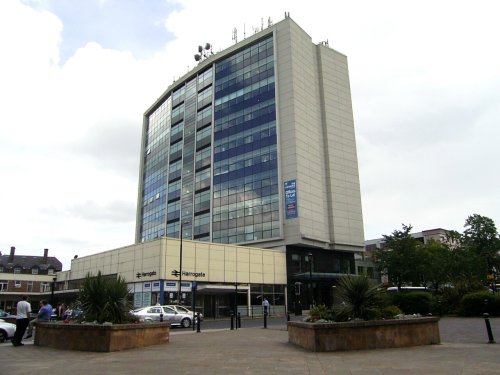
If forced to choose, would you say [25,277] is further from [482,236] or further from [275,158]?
[482,236]

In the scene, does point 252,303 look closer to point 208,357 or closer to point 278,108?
point 278,108

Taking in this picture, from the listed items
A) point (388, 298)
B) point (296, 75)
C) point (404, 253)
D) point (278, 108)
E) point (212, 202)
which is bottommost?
point (388, 298)

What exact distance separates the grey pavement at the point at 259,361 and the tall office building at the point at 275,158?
41528 mm

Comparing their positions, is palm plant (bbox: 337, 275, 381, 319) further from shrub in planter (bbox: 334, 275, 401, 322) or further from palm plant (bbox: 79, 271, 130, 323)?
palm plant (bbox: 79, 271, 130, 323)

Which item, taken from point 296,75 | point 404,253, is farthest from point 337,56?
point 404,253

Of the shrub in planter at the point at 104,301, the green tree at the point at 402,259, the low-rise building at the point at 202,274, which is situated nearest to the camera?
the shrub in planter at the point at 104,301

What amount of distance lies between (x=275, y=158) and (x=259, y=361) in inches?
1928

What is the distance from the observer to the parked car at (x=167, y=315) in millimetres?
28688

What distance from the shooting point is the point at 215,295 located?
48281mm

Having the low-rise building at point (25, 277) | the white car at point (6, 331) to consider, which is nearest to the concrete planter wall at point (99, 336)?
the white car at point (6, 331)

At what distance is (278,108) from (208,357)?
169ft

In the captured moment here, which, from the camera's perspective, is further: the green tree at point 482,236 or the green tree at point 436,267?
the green tree at point 482,236

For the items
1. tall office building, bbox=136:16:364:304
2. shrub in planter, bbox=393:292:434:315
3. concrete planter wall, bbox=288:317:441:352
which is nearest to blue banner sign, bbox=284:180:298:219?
tall office building, bbox=136:16:364:304

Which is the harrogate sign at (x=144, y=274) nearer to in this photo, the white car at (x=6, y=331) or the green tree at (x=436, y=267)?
the white car at (x=6, y=331)
